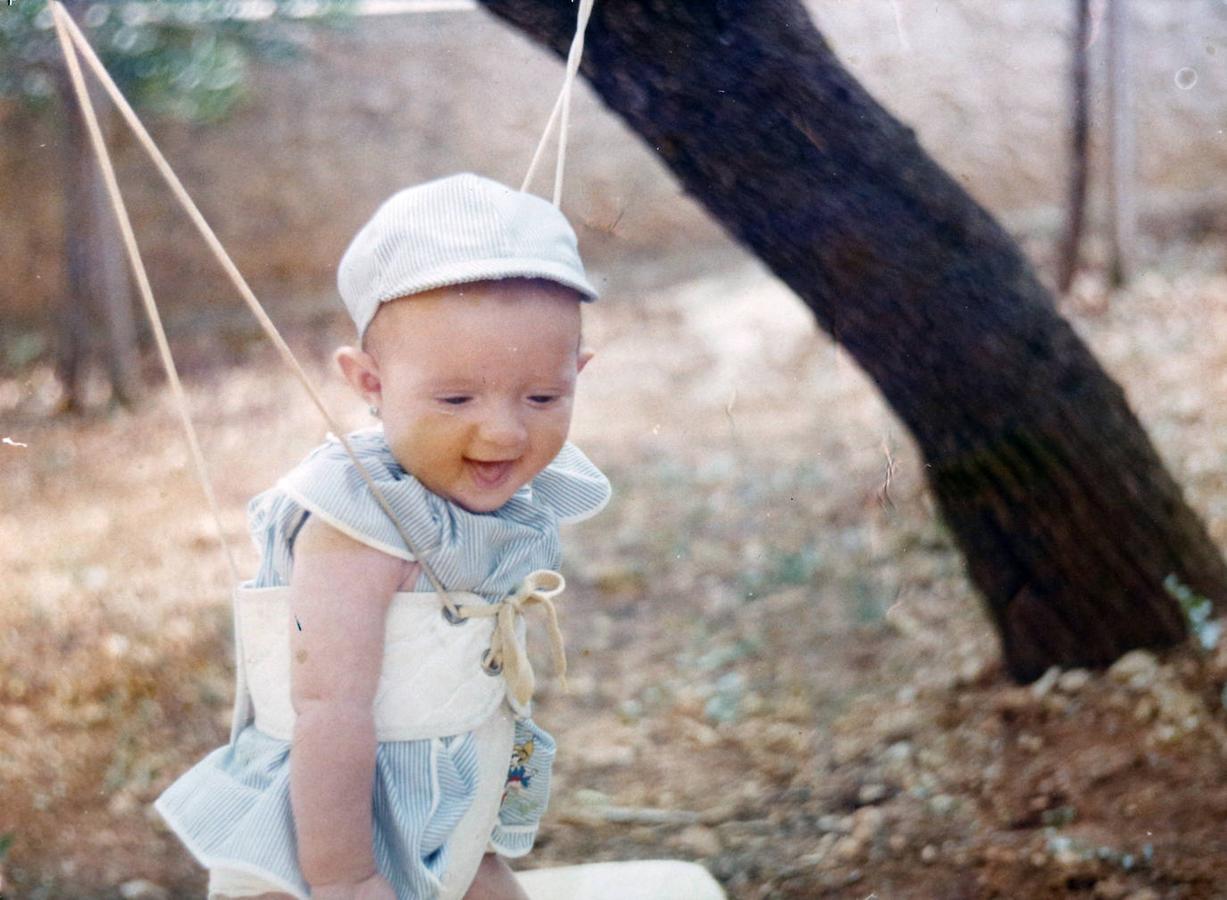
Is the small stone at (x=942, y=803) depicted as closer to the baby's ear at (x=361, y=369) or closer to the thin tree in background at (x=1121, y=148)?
the baby's ear at (x=361, y=369)

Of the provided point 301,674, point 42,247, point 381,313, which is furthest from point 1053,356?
point 42,247

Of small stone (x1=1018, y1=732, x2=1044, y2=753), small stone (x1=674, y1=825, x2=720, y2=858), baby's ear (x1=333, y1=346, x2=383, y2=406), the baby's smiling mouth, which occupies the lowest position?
small stone (x1=674, y1=825, x2=720, y2=858)

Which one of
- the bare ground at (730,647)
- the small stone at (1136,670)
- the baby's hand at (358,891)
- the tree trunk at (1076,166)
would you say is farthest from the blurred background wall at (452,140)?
the baby's hand at (358,891)

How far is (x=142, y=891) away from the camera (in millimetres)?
1969

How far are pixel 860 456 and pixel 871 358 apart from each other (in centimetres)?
132

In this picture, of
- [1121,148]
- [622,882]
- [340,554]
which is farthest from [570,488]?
[1121,148]

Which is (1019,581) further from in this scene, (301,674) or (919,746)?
(301,674)

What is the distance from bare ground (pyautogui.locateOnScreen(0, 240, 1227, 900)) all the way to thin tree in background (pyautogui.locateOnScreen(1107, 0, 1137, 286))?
142mm

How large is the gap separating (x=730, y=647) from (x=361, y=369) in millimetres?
1553

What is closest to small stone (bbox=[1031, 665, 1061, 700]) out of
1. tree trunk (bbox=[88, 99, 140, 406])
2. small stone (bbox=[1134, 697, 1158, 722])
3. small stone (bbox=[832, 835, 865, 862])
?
small stone (bbox=[1134, 697, 1158, 722])

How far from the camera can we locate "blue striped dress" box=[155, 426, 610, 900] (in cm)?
118

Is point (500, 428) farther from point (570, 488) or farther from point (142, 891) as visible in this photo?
point (142, 891)

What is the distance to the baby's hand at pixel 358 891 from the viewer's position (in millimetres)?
1169

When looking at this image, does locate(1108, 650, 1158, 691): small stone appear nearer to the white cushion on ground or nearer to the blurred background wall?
the white cushion on ground
